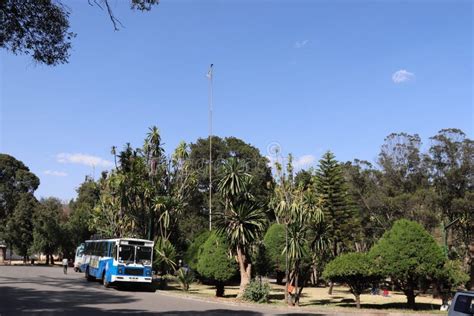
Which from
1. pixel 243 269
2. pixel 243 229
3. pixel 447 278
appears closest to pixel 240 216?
pixel 243 229

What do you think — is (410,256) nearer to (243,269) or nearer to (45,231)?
(243,269)

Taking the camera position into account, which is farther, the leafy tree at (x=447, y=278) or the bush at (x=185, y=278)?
the bush at (x=185, y=278)

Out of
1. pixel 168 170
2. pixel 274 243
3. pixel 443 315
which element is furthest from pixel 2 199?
pixel 443 315

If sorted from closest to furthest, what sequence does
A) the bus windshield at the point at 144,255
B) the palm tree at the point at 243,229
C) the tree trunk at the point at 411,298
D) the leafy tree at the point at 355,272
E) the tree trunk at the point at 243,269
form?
the tree trunk at the point at 411,298 < the leafy tree at the point at 355,272 < the palm tree at the point at 243,229 < the tree trunk at the point at 243,269 < the bus windshield at the point at 144,255

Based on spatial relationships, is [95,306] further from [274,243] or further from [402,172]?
[402,172]

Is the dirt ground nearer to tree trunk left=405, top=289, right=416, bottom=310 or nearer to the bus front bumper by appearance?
tree trunk left=405, top=289, right=416, bottom=310

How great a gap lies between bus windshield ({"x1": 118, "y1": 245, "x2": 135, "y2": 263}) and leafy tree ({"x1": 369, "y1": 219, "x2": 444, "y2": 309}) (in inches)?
562

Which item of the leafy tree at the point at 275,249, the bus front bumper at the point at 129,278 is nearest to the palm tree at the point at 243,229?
the bus front bumper at the point at 129,278

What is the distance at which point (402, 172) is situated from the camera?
198ft

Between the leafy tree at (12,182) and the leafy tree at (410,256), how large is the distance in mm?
69487

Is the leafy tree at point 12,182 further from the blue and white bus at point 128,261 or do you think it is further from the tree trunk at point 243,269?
the tree trunk at point 243,269

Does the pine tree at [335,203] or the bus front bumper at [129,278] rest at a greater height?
the pine tree at [335,203]

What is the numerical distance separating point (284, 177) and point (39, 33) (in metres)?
19.0

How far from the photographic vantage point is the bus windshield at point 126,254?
1161 inches
